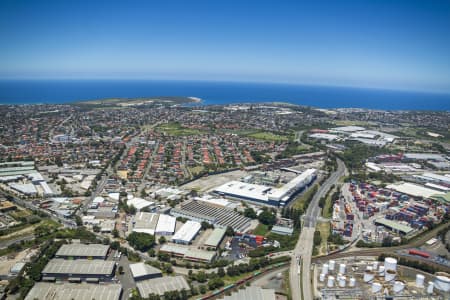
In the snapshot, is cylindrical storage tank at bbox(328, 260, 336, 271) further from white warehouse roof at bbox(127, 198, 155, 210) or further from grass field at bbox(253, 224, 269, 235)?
white warehouse roof at bbox(127, 198, 155, 210)

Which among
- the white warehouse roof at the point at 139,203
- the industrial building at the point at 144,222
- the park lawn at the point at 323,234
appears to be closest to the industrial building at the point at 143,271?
the industrial building at the point at 144,222

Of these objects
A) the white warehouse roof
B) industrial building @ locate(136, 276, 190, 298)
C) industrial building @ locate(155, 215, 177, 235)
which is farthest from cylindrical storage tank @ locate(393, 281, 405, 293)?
the white warehouse roof

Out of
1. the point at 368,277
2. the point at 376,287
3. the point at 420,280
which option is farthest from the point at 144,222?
the point at 420,280

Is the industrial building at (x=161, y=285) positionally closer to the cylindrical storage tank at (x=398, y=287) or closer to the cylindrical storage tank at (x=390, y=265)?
the cylindrical storage tank at (x=398, y=287)

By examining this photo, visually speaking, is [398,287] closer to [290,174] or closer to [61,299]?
[61,299]

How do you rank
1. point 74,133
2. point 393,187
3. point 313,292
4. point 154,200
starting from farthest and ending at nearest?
point 74,133
point 393,187
point 154,200
point 313,292

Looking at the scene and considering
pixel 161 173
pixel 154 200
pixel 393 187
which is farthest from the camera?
pixel 161 173

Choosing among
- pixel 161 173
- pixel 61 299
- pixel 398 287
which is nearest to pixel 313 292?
pixel 398 287

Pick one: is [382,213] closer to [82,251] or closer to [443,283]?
[443,283]
